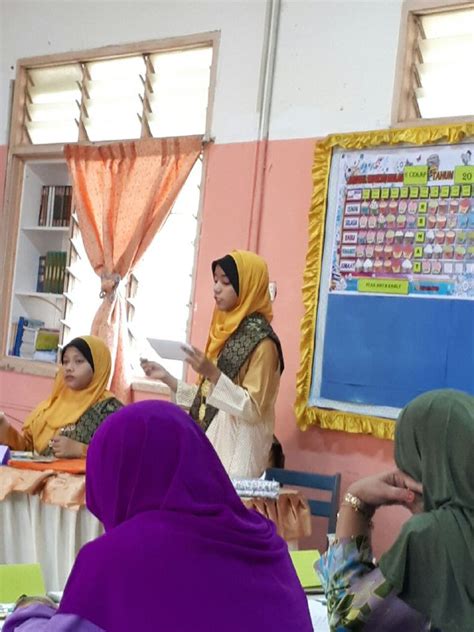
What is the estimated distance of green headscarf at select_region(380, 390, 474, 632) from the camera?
1543mm

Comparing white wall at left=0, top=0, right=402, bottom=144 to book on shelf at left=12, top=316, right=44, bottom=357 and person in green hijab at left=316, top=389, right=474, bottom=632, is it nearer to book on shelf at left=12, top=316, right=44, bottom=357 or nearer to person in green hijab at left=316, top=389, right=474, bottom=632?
book on shelf at left=12, top=316, right=44, bottom=357

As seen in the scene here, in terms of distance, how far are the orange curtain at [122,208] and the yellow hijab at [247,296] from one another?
1.27m

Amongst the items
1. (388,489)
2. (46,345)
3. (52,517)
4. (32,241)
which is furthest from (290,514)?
(32,241)

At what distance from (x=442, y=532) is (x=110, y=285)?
3.50 meters

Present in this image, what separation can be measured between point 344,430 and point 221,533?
249 centimetres

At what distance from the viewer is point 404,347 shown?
3.83 meters

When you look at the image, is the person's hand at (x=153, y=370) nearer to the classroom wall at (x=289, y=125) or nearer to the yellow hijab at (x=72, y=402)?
the yellow hijab at (x=72, y=402)

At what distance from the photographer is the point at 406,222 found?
3895 mm

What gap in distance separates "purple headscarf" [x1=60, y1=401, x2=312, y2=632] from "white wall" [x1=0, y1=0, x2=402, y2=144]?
2.72 m

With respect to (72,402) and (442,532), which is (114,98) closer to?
(72,402)

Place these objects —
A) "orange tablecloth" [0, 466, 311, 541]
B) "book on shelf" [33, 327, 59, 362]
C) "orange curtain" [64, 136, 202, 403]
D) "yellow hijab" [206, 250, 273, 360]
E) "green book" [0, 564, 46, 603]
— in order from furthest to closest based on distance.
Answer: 1. "book on shelf" [33, 327, 59, 362]
2. "orange curtain" [64, 136, 202, 403]
3. "yellow hijab" [206, 250, 273, 360]
4. "orange tablecloth" [0, 466, 311, 541]
5. "green book" [0, 564, 46, 603]

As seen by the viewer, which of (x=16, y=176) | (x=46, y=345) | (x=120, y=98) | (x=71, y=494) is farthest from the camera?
(x=16, y=176)

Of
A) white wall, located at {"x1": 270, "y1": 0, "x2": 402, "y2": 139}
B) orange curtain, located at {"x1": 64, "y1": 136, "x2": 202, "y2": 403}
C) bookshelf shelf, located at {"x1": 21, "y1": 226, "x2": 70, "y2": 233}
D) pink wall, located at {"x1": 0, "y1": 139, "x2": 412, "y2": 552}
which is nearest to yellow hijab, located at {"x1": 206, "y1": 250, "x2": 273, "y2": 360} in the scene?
pink wall, located at {"x1": 0, "y1": 139, "x2": 412, "y2": 552}

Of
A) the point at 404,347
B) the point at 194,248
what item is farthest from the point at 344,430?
the point at 194,248
